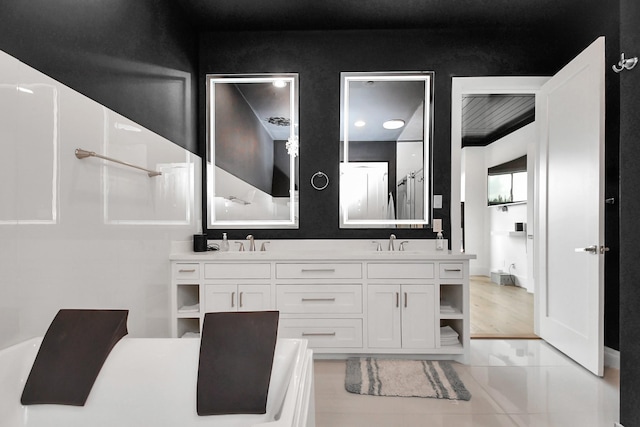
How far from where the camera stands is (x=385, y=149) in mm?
3184

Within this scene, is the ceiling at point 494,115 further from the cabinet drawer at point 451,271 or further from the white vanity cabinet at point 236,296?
the white vanity cabinet at point 236,296

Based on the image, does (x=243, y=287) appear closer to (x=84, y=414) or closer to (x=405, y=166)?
(x=84, y=414)

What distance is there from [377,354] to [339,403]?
2.21 ft

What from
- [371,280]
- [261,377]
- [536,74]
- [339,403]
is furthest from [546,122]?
[261,377]

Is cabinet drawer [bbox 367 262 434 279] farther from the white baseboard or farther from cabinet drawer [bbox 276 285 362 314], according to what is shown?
the white baseboard

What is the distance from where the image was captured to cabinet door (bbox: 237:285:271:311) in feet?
8.70

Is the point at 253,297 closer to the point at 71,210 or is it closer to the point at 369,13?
the point at 71,210

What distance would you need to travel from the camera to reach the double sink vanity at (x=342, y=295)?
104 inches

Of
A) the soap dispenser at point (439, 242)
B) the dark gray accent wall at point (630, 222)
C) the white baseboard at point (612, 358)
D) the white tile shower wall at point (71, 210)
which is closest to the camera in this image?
the white tile shower wall at point (71, 210)

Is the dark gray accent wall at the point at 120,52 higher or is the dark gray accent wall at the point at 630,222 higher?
the dark gray accent wall at the point at 120,52

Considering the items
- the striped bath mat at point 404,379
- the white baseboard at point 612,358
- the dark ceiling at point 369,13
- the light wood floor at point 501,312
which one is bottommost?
the light wood floor at point 501,312

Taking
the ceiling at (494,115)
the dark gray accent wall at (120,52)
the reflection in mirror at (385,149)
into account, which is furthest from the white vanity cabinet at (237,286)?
the ceiling at (494,115)

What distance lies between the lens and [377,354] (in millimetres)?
2680

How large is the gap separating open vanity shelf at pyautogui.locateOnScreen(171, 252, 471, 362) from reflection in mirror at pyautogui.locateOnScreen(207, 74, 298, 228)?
0.61m
